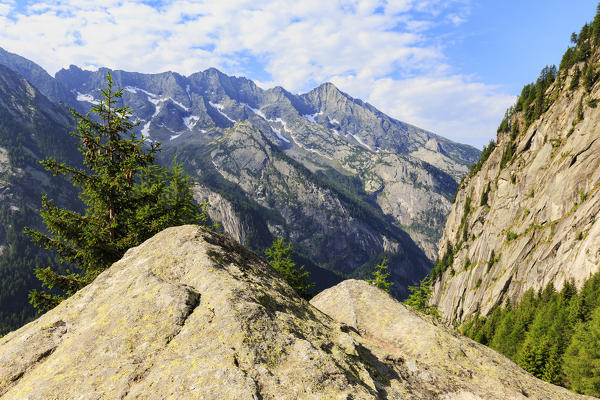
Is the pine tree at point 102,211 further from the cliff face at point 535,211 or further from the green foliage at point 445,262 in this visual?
the green foliage at point 445,262

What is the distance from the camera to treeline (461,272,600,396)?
54.7m

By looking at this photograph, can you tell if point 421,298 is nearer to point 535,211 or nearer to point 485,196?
point 535,211

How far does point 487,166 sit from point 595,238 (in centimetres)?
7623

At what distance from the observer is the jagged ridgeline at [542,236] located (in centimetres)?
7288

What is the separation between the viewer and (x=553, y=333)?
76625mm

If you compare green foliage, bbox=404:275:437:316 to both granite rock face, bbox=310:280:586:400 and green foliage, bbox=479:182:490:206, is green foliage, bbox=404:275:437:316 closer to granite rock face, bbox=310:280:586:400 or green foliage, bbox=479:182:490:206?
granite rock face, bbox=310:280:586:400

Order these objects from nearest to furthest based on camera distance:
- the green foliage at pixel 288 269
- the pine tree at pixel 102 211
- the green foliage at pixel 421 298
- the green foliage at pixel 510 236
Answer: the pine tree at pixel 102 211, the green foliage at pixel 288 269, the green foliage at pixel 421 298, the green foliage at pixel 510 236

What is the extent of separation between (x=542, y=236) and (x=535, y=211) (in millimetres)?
10545

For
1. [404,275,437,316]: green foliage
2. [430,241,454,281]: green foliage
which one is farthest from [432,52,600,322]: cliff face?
[404,275,437,316]: green foliage

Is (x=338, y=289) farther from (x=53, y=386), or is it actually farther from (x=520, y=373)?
(x=53, y=386)

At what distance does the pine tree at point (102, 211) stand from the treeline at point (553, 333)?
74.3 metres

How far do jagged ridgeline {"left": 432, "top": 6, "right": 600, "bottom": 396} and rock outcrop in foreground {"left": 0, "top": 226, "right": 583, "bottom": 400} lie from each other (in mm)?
69351

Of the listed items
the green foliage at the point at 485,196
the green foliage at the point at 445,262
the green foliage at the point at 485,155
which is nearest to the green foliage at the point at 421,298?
the green foliage at the point at 485,196

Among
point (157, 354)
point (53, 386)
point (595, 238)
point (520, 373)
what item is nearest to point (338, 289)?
point (520, 373)
